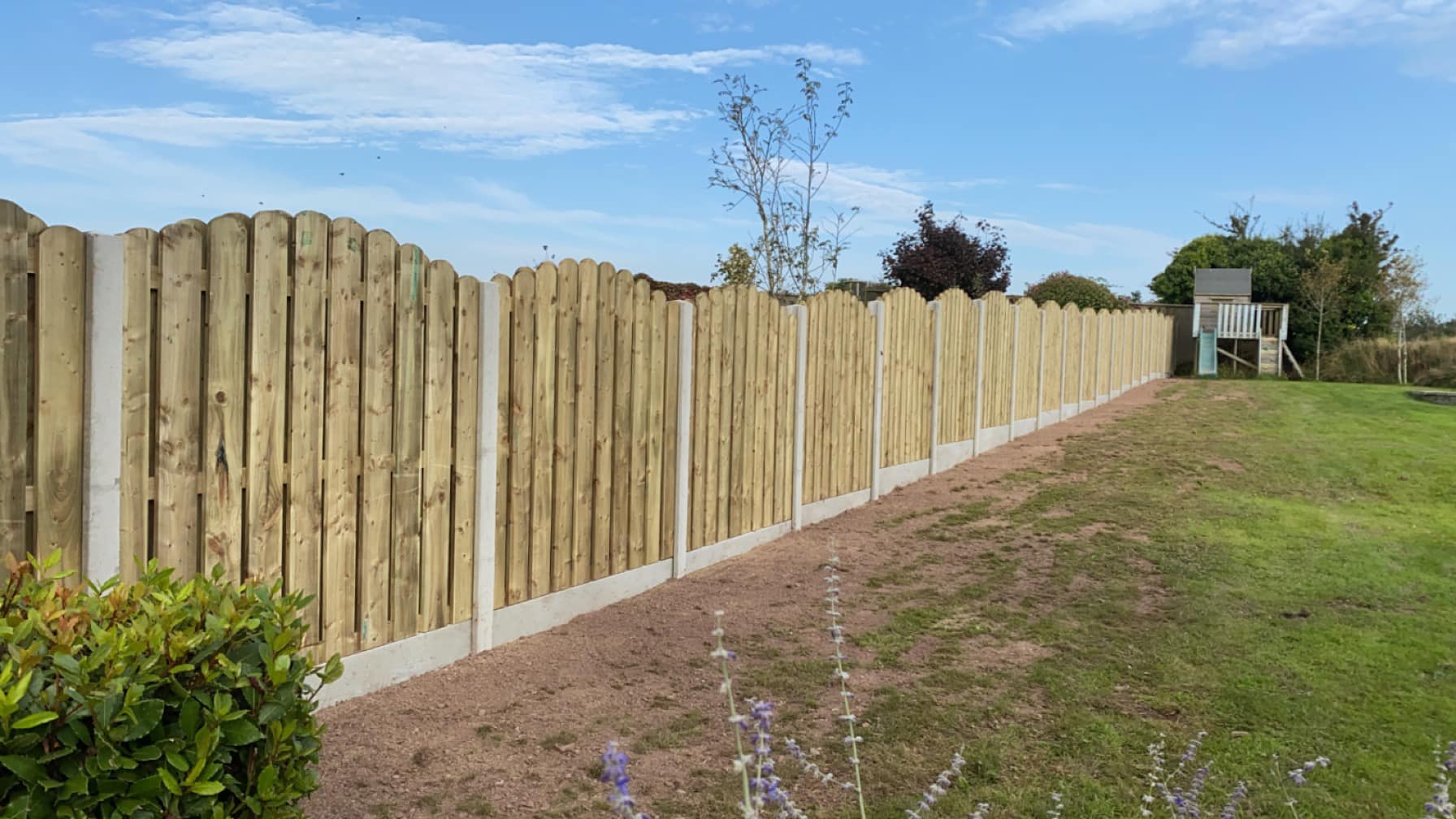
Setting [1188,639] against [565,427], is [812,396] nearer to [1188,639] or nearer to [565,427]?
[565,427]

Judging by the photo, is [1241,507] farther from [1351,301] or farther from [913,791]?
[1351,301]

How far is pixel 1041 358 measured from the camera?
1523cm

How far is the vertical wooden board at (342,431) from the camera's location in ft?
14.2

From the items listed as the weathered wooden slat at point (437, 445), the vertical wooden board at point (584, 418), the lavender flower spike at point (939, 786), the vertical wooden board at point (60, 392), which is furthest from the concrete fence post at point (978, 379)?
the vertical wooden board at point (60, 392)

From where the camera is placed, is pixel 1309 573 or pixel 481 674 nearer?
pixel 481 674

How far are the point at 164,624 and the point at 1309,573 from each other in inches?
282

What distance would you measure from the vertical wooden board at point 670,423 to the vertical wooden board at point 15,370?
3.66 meters

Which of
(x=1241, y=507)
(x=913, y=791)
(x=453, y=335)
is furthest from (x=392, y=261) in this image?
(x=1241, y=507)

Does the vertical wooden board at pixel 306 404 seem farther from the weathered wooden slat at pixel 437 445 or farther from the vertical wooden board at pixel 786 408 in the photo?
the vertical wooden board at pixel 786 408

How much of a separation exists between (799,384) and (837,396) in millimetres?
767

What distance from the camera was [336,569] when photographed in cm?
442

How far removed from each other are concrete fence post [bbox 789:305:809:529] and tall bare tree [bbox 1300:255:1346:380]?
26863 millimetres

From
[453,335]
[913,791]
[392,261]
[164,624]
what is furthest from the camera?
[453,335]

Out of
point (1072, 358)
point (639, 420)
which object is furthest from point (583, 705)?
point (1072, 358)
